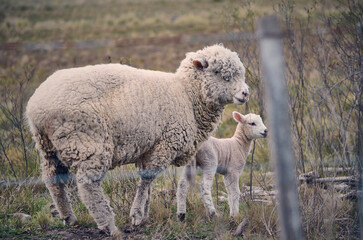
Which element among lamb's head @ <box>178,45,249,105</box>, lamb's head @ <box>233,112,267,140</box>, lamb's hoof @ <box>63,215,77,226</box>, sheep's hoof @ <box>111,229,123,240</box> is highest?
lamb's head @ <box>178,45,249,105</box>

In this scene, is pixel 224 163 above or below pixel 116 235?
above

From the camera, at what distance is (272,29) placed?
2.90m

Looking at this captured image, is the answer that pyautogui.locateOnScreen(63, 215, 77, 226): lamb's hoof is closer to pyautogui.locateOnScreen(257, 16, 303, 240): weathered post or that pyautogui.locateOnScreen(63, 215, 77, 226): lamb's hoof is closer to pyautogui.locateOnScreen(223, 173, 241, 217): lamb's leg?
pyautogui.locateOnScreen(223, 173, 241, 217): lamb's leg

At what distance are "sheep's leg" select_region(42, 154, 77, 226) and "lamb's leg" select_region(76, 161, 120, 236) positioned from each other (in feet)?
1.41

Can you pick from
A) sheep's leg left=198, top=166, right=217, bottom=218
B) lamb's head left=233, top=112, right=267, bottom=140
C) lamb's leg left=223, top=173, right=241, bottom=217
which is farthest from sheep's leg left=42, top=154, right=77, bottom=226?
lamb's head left=233, top=112, right=267, bottom=140

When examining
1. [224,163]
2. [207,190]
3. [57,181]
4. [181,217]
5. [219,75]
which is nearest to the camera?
[57,181]

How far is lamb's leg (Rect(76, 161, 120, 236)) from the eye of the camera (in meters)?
4.71

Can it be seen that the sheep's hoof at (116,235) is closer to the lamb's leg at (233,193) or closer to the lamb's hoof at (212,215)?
the lamb's hoof at (212,215)

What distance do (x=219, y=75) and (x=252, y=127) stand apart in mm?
1305

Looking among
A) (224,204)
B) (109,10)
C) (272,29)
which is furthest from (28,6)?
(272,29)

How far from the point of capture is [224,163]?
21.6ft

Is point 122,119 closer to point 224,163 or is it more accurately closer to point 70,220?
point 70,220

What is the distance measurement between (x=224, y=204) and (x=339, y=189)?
153 cm

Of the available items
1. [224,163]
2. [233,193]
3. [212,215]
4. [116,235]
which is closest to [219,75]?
[224,163]
